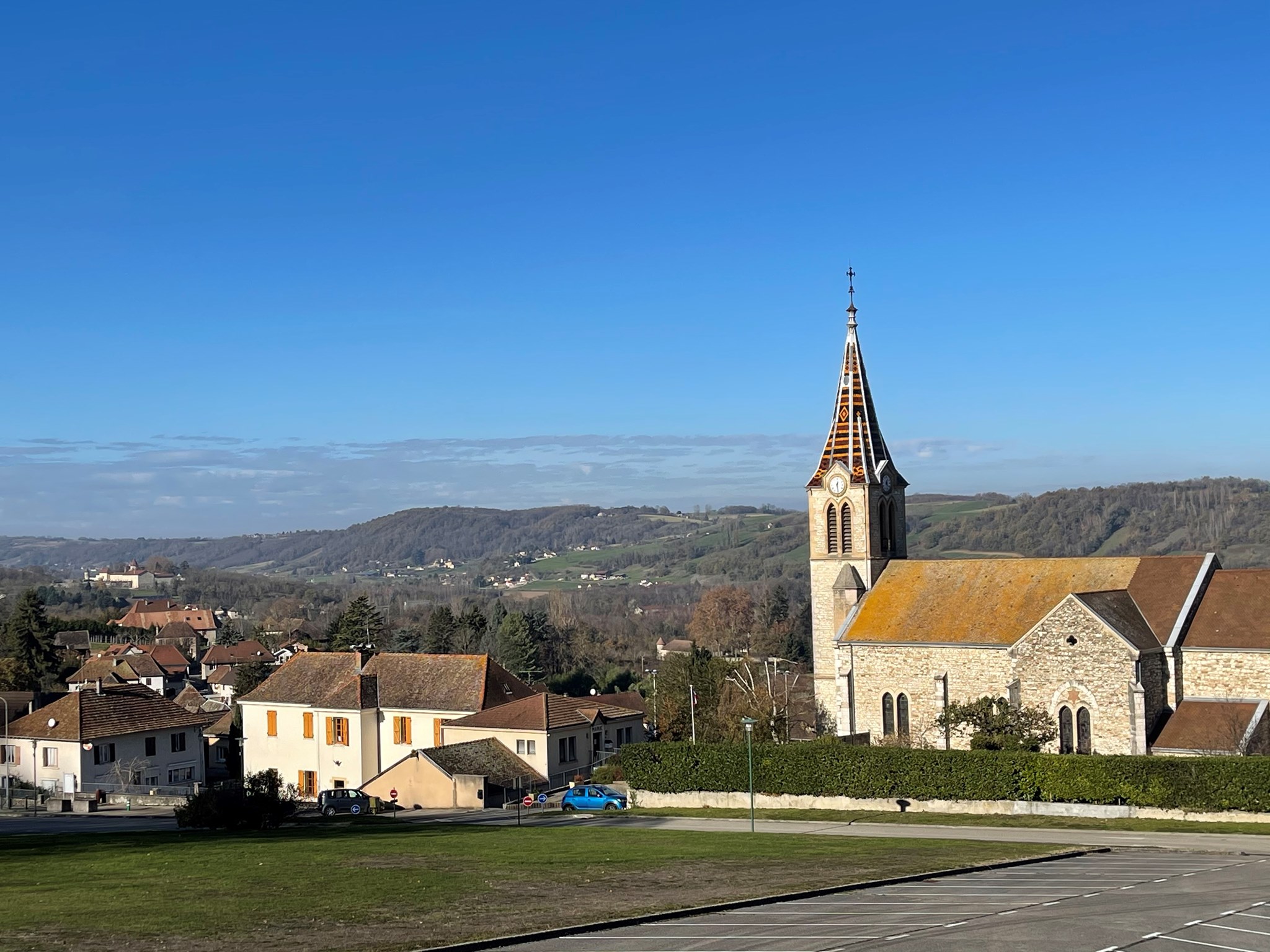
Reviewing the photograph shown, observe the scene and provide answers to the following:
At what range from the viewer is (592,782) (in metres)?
54.1

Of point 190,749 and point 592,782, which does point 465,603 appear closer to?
point 190,749

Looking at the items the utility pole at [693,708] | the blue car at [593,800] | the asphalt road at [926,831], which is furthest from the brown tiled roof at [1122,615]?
the utility pole at [693,708]

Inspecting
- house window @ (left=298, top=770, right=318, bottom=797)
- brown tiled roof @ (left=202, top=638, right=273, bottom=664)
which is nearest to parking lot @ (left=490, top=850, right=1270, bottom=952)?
house window @ (left=298, top=770, right=318, bottom=797)

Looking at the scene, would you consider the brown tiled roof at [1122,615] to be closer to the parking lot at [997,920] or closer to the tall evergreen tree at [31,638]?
the parking lot at [997,920]

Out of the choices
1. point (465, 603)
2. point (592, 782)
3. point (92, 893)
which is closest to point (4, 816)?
point (592, 782)

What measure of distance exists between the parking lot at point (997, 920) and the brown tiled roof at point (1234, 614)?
19.5 meters

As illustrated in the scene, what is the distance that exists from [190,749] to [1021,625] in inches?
1738

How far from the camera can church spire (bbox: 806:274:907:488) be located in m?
56.3

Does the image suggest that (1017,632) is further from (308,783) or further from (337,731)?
(308,783)

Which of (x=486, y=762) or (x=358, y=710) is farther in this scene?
(x=358, y=710)

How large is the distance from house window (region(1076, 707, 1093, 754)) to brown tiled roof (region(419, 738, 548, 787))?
890 inches

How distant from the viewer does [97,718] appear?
60969 millimetres

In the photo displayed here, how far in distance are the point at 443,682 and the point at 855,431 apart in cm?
2402

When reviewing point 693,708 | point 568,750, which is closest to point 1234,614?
point 693,708
